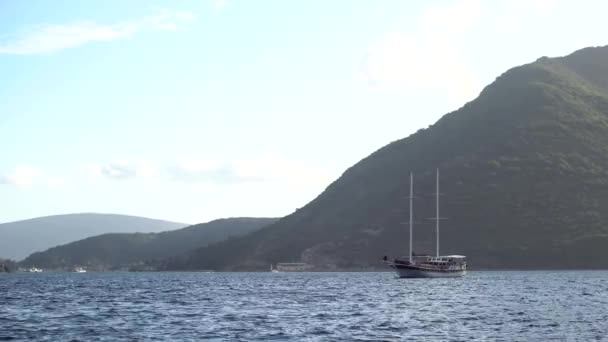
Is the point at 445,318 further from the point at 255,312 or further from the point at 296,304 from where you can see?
the point at 296,304

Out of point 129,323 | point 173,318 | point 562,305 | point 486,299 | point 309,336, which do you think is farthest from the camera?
point 486,299


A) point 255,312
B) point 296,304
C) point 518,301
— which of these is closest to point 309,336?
point 255,312

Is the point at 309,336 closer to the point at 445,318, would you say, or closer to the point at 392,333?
the point at 392,333

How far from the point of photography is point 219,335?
65.2 meters

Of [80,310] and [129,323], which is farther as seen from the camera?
[80,310]

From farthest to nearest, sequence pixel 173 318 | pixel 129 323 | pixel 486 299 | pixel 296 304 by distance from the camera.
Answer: pixel 486 299, pixel 296 304, pixel 173 318, pixel 129 323

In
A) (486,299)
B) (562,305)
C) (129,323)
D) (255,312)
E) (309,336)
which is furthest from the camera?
(486,299)

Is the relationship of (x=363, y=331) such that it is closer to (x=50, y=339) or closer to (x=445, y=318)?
(x=445, y=318)

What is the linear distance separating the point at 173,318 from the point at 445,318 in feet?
79.7

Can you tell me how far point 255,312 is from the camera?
87.9 m

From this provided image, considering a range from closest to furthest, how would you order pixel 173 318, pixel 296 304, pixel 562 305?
pixel 173 318
pixel 562 305
pixel 296 304

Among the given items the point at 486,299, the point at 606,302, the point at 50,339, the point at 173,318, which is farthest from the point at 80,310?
the point at 606,302

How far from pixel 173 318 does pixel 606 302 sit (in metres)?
48.0

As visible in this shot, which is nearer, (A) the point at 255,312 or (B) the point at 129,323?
(B) the point at 129,323
